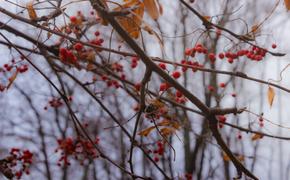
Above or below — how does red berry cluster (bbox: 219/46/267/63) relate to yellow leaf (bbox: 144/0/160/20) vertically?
above

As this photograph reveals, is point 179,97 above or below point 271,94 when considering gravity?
above

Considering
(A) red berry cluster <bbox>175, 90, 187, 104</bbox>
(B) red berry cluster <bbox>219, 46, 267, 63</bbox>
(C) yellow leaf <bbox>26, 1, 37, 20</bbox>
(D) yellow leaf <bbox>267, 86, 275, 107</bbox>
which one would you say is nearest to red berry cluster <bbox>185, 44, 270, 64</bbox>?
(B) red berry cluster <bbox>219, 46, 267, 63</bbox>

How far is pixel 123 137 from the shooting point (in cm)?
820

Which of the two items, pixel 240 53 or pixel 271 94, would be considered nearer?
pixel 271 94

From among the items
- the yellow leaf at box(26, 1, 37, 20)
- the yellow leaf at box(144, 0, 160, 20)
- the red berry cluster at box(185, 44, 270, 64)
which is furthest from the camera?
the red berry cluster at box(185, 44, 270, 64)

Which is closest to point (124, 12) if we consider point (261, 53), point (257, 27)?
point (257, 27)

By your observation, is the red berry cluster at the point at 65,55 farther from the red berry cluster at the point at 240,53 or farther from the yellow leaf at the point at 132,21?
the red berry cluster at the point at 240,53

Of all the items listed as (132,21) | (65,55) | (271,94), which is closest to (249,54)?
(271,94)

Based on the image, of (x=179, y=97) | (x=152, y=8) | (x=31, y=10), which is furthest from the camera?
(x=179, y=97)

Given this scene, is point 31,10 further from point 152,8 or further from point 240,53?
point 240,53

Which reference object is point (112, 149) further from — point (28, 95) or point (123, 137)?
point (28, 95)

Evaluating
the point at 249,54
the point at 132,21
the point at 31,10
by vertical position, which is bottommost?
the point at 132,21

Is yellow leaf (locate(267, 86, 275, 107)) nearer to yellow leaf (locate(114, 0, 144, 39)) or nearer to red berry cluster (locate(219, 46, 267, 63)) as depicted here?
red berry cluster (locate(219, 46, 267, 63))

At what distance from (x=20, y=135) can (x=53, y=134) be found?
0.61 meters
